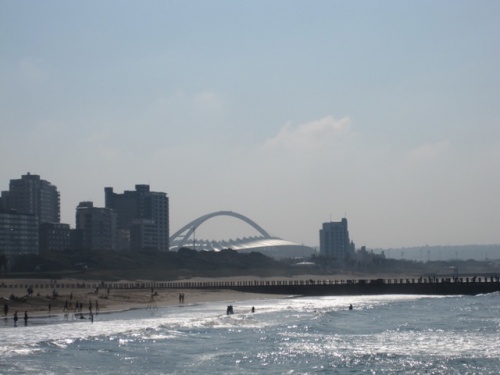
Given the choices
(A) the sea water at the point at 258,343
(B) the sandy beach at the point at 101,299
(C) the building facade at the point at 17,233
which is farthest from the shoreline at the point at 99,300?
(C) the building facade at the point at 17,233

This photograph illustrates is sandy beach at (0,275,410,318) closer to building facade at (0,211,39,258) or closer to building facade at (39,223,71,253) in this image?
building facade at (0,211,39,258)

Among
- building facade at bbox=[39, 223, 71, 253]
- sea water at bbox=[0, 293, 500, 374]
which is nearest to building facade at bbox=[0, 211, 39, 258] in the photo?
building facade at bbox=[39, 223, 71, 253]

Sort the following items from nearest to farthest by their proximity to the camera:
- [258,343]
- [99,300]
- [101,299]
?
[258,343]
[99,300]
[101,299]

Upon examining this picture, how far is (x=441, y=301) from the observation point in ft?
249

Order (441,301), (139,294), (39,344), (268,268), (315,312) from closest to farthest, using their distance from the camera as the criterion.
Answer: (39,344) < (315,312) < (441,301) < (139,294) < (268,268)

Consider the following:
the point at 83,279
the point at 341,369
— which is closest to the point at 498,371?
the point at 341,369

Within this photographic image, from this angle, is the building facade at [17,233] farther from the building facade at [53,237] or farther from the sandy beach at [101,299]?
the sandy beach at [101,299]

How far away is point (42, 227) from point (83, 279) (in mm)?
68173

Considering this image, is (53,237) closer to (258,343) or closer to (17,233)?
(17,233)

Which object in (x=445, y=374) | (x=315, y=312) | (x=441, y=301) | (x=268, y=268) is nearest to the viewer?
(x=445, y=374)

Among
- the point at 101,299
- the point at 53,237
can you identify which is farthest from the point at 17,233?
the point at 101,299

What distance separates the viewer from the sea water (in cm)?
3184

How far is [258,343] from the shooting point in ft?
131

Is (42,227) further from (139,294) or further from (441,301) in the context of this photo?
(441,301)
